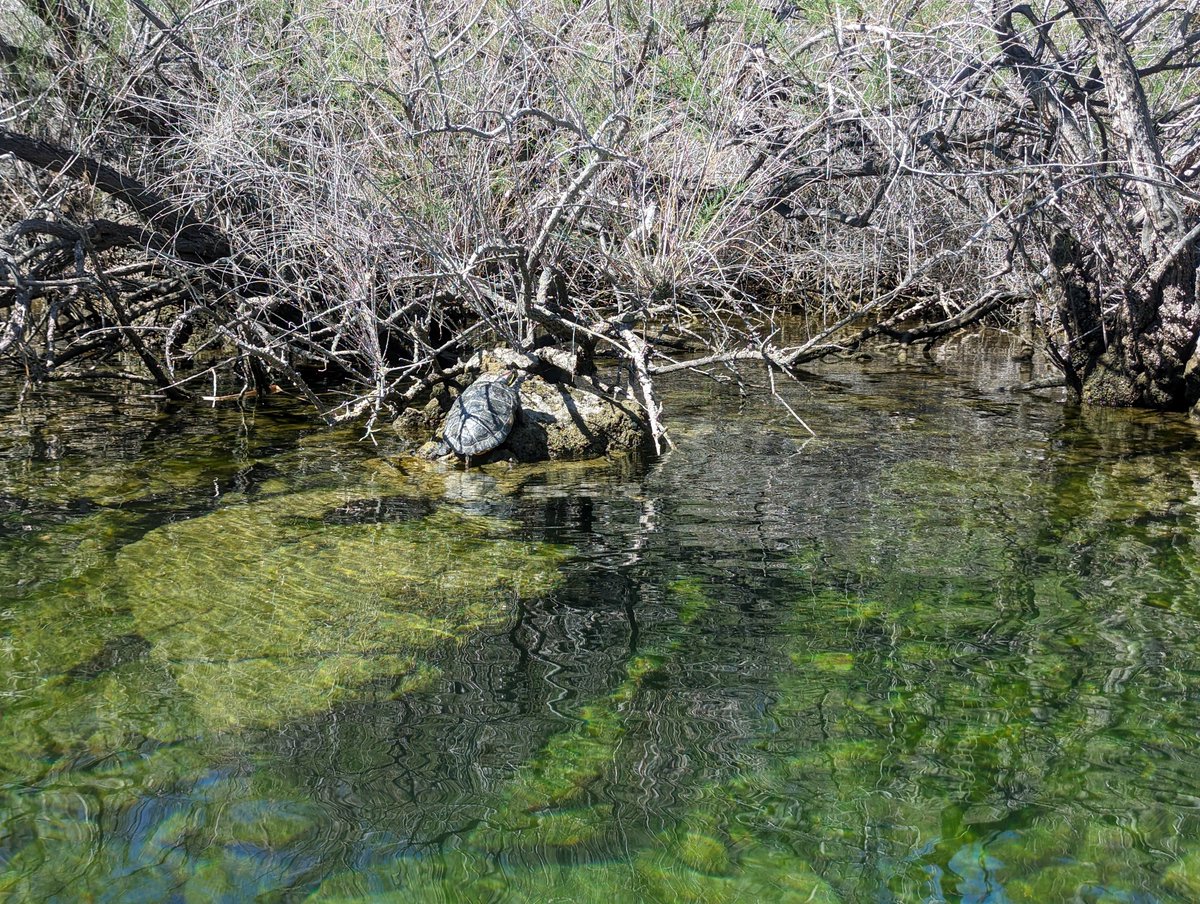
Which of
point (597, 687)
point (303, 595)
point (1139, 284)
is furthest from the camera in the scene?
point (1139, 284)

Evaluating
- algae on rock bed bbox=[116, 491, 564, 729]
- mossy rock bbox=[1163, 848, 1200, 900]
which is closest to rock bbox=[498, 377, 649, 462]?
algae on rock bed bbox=[116, 491, 564, 729]

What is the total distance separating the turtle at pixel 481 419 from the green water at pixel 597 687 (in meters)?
0.42

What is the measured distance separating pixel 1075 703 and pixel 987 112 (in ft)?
22.0

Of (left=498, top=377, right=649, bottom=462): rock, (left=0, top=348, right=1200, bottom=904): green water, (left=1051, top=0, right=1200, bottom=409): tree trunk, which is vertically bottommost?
(left=0, top=348, right=1200, bottom=904): green water

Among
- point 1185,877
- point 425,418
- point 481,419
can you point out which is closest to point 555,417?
point 481,419

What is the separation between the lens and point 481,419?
25.7ft

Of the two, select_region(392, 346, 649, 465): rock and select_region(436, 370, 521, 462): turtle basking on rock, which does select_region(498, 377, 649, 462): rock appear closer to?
select_region(392, 346, 649, 465): rock

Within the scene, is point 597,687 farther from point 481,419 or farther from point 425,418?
point 425,418

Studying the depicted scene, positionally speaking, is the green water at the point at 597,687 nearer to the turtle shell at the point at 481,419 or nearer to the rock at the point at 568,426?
the turtle shell at the point at 481,419

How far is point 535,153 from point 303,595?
13.9 feet

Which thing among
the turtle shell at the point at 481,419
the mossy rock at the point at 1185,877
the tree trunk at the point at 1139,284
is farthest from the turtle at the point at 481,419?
the mossy rock at the point at 1185,877

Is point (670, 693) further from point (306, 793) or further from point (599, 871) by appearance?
point (306, 793)

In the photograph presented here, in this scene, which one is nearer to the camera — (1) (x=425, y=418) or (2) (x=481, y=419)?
(2) (x=481, y=419)

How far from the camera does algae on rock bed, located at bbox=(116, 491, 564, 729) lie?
4.12 metres
